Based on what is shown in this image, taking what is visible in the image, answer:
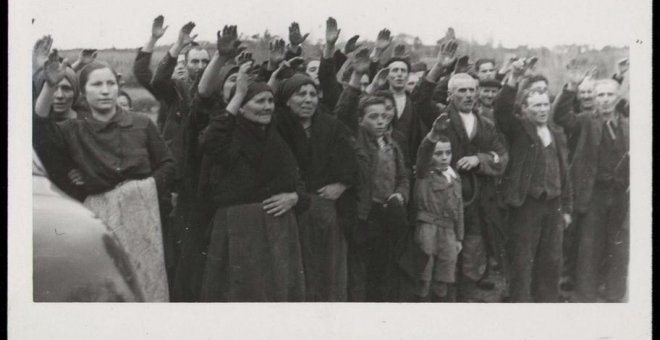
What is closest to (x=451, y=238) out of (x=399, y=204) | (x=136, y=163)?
(x=399, y=204)

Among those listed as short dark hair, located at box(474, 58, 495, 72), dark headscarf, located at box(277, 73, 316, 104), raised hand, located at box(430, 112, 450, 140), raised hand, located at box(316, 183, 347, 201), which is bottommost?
raised hand, located at box(316, 183, 347, 201)

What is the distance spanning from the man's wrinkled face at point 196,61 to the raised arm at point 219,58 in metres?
0.03

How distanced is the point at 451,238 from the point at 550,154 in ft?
2.64

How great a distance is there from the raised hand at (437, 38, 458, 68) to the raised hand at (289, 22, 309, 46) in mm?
822

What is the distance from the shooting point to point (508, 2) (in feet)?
20.9

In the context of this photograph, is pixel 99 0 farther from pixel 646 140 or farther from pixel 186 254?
pixel 646 140

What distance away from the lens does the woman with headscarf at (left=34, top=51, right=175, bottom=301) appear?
6285mm

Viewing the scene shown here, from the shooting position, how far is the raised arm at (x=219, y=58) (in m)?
6.28

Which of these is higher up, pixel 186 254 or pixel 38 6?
pixel 38 6

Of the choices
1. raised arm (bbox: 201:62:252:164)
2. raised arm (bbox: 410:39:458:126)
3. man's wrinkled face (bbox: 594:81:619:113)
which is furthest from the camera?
man's wrinkled face (bbox: 594:81:619:113)

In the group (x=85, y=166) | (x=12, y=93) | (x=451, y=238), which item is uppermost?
(x=12, y=93)

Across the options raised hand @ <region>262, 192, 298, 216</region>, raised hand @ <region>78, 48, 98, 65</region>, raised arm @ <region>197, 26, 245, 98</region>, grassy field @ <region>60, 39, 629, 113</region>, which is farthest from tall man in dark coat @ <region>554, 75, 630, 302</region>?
raised hand @ <region>78, 48, 98, 65</region>

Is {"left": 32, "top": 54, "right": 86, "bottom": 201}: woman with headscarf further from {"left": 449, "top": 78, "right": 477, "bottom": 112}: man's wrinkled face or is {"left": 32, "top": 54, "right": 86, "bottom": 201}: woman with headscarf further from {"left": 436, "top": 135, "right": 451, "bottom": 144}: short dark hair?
{"left": 449, "top": 78, "right": 477, "bottom": 112}: man's wrinkled face

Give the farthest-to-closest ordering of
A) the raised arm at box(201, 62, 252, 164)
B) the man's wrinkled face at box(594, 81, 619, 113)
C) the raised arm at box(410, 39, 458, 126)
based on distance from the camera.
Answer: the man's wrinkled face at box(594, 81, 619, 113), the raised arm at box(410, 39, 458, 126), the raised arm at box(201, 62, 252, 164)
